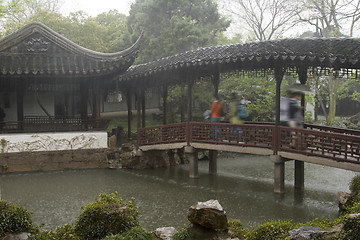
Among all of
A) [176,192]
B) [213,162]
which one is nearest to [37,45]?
[213,162]

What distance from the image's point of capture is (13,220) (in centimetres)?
602

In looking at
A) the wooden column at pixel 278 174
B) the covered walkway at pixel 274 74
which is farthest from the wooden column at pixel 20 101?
the wooden column at pixel 278 174

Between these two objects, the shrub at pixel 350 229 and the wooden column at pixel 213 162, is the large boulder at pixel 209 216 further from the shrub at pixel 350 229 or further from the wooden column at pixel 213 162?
the wooden column at pixel 213 162

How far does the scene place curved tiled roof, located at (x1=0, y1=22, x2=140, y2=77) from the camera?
1527 centimetres

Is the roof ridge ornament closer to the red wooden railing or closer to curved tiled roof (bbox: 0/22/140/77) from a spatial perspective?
curved tiled roof (bbox: 0/22/140/77)

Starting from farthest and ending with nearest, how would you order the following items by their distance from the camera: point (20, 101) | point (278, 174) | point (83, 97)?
point (83, 97) → point (20, 101) → point (278, 174)

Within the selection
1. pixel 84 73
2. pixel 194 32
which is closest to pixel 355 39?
pixel 84 73

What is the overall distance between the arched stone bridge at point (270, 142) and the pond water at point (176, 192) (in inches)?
31.6

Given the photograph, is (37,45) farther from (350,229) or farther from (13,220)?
(350,229)

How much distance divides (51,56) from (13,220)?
11.0 metres

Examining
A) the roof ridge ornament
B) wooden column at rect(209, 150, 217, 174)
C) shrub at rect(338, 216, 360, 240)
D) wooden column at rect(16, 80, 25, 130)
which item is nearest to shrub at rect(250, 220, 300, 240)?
shrub at rect(338, 216, 360, 240)

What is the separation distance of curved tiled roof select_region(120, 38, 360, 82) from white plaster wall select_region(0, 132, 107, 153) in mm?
4166

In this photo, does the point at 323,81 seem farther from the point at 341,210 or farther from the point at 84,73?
the point at 341,210

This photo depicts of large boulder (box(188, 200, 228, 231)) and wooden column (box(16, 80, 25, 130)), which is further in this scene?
wooden column (box(16, 80, 25, 130))
